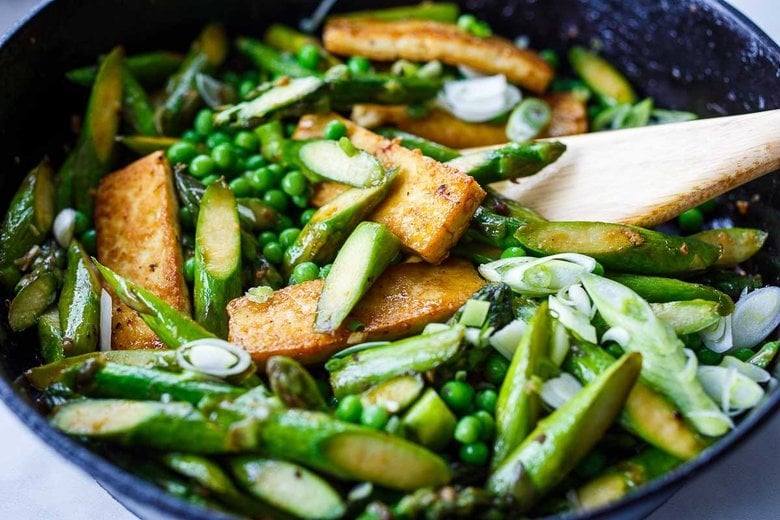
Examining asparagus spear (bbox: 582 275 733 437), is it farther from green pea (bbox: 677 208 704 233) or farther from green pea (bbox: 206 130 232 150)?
green pea (bbox: 206 130 232 150)

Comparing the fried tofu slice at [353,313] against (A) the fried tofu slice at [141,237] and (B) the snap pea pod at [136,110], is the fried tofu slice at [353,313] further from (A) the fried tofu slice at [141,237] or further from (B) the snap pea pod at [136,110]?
(B) the snap pea pod at [136,110]

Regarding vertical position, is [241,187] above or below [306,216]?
above

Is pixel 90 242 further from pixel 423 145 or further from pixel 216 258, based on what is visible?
pixel 423 145

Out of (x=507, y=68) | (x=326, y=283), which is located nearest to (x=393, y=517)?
(x=326, y=283)

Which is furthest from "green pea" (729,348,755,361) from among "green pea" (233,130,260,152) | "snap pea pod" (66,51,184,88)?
"snap pea pod" (66,51,184,88)

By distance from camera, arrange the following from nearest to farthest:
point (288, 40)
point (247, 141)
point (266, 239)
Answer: point (266, 239) → point (247, 141) → point (288, 40)

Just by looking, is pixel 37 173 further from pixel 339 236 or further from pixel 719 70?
pixel 719 70

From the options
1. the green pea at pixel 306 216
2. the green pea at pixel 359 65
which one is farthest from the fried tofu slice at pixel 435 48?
the green pea at pixel 306 216

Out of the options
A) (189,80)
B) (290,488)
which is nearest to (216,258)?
(290,488)
